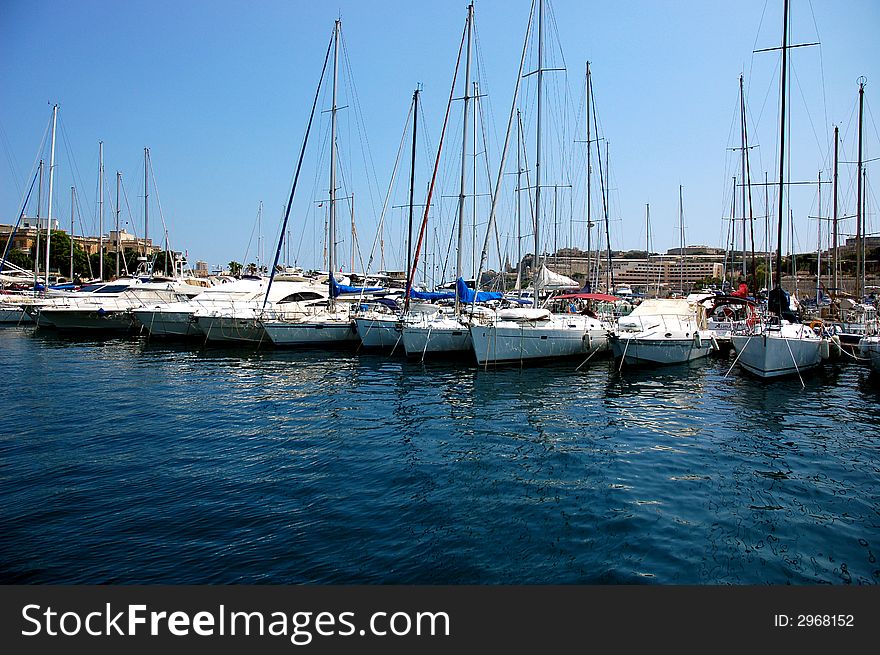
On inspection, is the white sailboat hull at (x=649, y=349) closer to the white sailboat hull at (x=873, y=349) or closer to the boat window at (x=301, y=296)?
the white sailboat hull at (x=873, y=349)

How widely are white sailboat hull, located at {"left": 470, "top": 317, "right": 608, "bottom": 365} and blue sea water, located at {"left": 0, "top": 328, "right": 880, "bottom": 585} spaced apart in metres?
4.02

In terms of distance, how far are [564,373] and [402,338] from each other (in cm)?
816

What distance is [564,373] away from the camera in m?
25.2

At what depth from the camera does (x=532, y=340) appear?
1051 inches

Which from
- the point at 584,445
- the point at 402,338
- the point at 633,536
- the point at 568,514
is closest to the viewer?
the point at 633,536

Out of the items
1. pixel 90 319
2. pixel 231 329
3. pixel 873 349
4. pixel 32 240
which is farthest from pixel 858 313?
pixel 32 240

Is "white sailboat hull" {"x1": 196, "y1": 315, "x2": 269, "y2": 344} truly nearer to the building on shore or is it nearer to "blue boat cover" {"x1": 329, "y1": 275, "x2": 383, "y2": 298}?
"blue boat cover" {"x1": 329, "y1": 275, "x2": 383, "y2": 298}

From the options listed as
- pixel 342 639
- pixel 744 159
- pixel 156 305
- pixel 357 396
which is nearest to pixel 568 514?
pixel 342 639

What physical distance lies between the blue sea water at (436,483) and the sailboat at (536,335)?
159 inches

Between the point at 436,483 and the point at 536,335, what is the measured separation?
1609cm

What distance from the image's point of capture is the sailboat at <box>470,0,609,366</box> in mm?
26031

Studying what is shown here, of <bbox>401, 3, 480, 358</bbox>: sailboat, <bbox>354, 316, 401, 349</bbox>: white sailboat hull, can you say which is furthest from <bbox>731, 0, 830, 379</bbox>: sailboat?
<bbox>354, 316, 401, 349</bbox>: white sailboat hull

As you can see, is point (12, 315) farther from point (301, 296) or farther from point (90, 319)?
point (301, 296)

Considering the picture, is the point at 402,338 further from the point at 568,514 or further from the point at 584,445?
the point at 568,514
